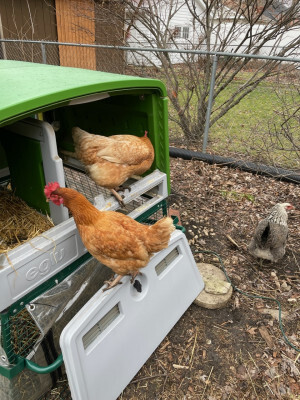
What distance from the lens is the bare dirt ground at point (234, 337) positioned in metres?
2.00

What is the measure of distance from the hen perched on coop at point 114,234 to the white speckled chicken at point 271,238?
1361 mm

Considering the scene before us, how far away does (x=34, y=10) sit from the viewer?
29.9ft

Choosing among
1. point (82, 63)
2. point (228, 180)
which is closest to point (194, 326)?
point (228, 180)

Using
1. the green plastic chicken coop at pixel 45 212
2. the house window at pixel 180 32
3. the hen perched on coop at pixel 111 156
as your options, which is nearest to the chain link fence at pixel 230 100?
the house window at pixel 180 32

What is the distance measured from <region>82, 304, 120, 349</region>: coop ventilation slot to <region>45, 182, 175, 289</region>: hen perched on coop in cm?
16

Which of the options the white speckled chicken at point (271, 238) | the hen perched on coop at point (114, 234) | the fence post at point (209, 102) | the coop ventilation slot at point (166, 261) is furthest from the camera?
the fence post at point (209, 102)

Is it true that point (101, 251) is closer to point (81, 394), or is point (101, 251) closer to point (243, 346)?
point (81, 394)

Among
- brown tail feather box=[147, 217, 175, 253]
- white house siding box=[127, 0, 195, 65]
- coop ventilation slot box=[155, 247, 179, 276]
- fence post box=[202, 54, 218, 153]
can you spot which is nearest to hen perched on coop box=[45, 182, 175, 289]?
brown tail feather box=[147, 217, 175, 253]

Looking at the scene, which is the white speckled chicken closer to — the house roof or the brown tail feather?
the brown tail feather

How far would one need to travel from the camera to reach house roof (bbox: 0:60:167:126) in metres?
1.35

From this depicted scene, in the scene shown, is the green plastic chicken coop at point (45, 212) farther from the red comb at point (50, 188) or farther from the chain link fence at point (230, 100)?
the chain link fence at point (230, 100)

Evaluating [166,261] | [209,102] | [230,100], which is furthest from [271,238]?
[230,100]

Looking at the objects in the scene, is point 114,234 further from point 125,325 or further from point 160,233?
point 125,325

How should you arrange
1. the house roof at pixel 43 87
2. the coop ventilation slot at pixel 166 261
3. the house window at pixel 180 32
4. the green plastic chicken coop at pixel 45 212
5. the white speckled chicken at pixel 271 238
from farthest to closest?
the house window at pixel 180 32 < the white speckled chicken at pixel 271 238 < the coop ventilation slot at pixel 166 261 < the green plastic chicken coop at pixel 45 212 < the house roof at pixel 43 87
